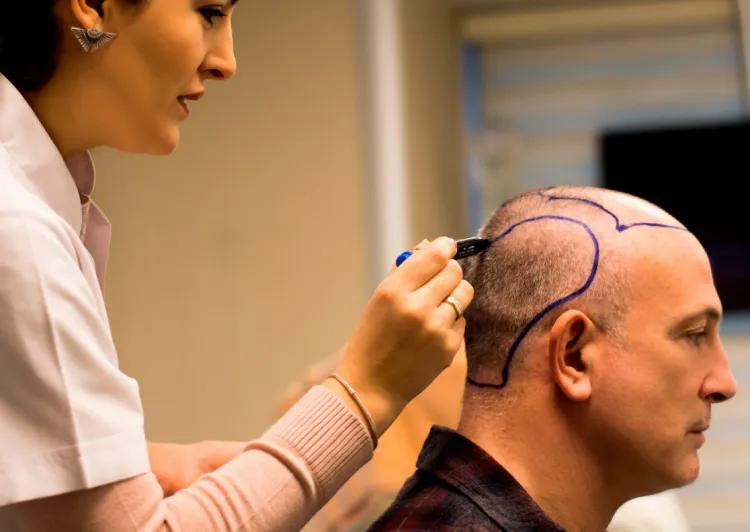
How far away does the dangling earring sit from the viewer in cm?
101

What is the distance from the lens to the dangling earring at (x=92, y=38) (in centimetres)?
101

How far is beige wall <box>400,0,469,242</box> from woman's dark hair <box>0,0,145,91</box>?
1965 millimetres

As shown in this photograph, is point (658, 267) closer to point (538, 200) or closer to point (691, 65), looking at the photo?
point (538, 200)

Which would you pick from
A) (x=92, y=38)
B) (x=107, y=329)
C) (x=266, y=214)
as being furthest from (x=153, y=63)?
(x=266, y=214)

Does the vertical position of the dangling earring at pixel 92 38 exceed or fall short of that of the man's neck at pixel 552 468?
it exceeds it

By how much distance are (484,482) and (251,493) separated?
1.06 ft

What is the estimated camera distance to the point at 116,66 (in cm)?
104

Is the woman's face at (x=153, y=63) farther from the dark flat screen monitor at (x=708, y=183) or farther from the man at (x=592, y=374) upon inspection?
the dark flat screen monitor at (x=708, y=183)

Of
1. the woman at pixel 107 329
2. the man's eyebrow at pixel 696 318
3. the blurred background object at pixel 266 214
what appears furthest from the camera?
the blurred background object at pixel 266 214

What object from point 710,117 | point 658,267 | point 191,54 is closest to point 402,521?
point 658,267

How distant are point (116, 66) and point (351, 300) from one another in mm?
1868

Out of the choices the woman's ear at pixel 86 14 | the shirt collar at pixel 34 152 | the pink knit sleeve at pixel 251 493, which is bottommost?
the pink knit sleeve at pixel 251 493

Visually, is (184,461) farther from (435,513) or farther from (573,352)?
(573,352)

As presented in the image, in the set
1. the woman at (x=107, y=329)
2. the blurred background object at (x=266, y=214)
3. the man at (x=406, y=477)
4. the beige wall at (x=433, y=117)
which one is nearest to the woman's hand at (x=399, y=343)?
the woman at (x=107, y=329)
